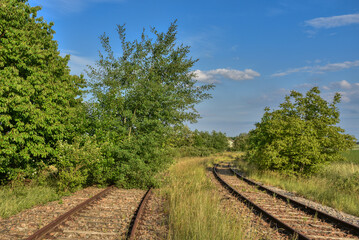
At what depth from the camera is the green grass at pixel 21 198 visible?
302 inches

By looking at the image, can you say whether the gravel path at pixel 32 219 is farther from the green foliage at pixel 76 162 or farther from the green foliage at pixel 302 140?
the green foliage at pixel 302 140

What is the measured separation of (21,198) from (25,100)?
364 cm

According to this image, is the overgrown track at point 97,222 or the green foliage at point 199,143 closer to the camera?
the overgrown track at point 97,222

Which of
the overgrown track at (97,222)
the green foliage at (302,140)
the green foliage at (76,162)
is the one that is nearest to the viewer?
the overgrown track at (97,222)

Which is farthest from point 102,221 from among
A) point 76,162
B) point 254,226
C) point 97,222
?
point 76,162

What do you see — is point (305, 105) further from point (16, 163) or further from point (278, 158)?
point (16, 163)

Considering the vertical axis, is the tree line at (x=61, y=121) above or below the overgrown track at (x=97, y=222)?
above

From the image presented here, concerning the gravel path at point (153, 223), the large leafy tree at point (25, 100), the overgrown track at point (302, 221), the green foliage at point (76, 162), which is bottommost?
the gravel path at point (153, 223)

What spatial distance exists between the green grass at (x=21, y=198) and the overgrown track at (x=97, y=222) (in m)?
1.79

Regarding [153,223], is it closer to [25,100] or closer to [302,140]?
[25,100]

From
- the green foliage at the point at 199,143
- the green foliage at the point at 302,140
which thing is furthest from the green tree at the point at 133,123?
the green foliage at the point at 199,143

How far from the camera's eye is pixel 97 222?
6.99m

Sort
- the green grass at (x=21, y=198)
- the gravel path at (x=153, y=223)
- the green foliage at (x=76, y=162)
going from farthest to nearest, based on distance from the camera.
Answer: the green foliage at (x=76, y=162) → the green grass at (x=21, y=198) → the gravel path at (x=153, y=223)

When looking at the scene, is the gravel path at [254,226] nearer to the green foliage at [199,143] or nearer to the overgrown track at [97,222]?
the overgrown track at [97,222]
